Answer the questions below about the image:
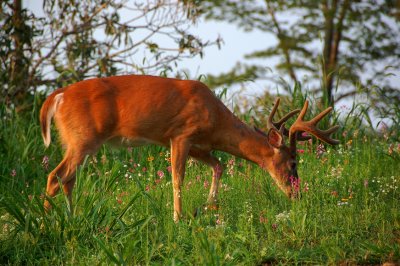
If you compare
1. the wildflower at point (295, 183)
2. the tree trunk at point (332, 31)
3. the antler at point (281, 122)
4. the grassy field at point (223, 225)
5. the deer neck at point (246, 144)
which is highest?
the tree trunk at point (332, 31)

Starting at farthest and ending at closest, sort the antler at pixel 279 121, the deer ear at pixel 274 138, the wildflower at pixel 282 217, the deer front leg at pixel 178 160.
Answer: the deer ear at pixel 274 138 < the antler at pixel 279 121 < the deer front leg at pixel 178 160 < the wildflower at pixel 282 217

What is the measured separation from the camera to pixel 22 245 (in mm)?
5660

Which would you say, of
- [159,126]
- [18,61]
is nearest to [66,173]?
[159,126]

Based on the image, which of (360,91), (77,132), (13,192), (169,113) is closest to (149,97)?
(169,113)

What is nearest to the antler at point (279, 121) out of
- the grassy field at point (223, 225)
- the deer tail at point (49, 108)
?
the grassy field at point (223, 225)

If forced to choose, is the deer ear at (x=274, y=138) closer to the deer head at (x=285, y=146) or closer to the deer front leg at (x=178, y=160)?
the deer head at (x=285, y=146)

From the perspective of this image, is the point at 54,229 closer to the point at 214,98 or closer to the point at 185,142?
the point at 185,142

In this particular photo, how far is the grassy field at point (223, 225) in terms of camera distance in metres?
5.38

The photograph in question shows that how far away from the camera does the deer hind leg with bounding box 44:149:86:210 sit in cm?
695

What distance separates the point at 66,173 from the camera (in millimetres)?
6965

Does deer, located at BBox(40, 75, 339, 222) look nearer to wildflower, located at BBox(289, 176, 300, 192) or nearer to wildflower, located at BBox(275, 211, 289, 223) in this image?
wildflower, located at BBox(289, 176, 300, 192)

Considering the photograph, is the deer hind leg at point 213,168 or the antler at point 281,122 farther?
the antler at point 281,122

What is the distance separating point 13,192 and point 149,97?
2000 millimetres

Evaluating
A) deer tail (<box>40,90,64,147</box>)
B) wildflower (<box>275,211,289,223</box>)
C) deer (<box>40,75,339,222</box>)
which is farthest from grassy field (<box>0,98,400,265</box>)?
deer tail (<box>40,90,64,147</box>)
